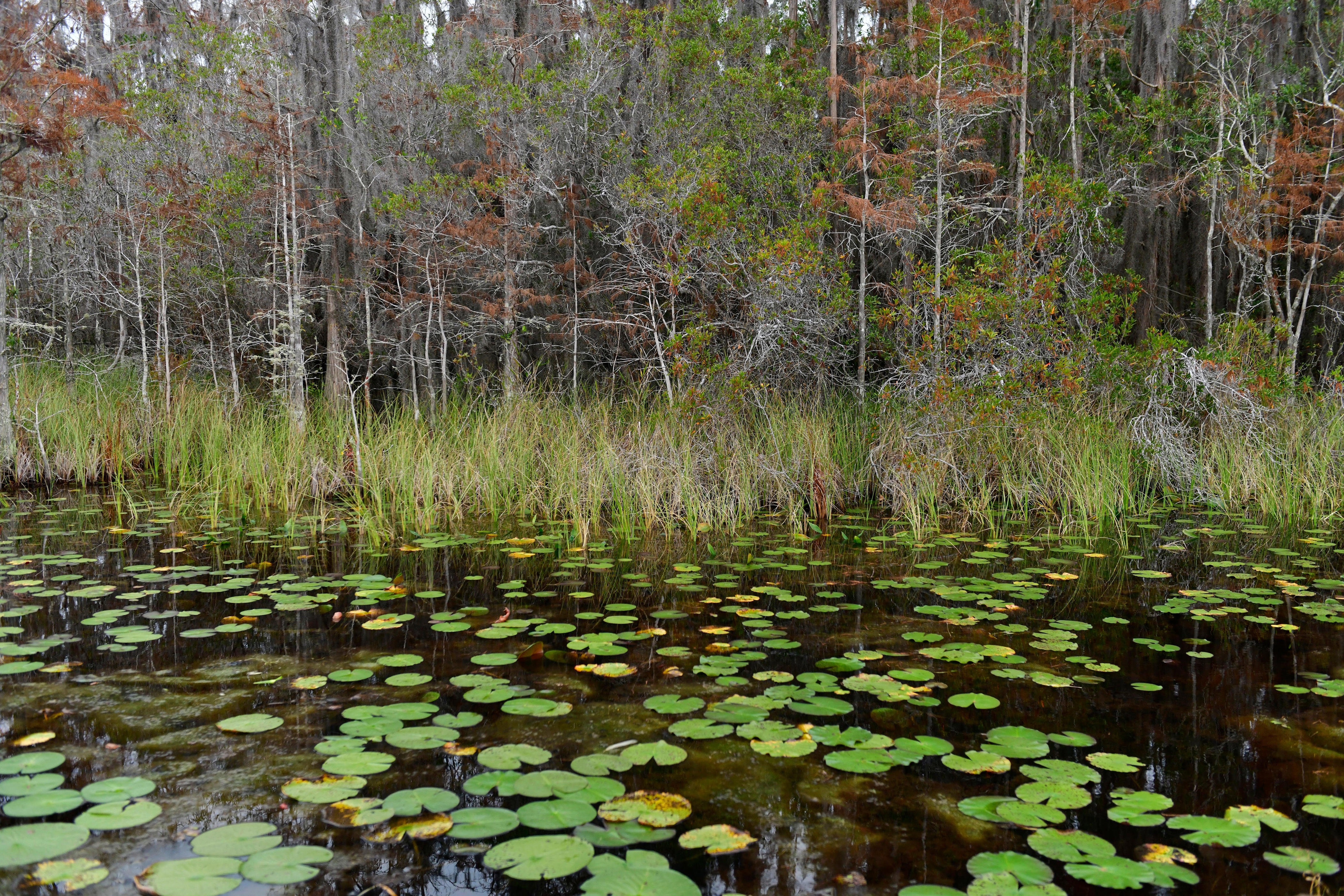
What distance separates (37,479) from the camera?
26.6 feet

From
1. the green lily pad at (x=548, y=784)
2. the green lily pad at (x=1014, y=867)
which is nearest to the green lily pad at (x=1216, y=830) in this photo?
the green lily pad at (x=1014, y=867)

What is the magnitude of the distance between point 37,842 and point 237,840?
0.44m

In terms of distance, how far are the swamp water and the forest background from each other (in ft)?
6.78

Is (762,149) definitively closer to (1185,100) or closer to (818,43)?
(818,43)

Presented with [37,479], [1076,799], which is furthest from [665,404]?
[1076,799]

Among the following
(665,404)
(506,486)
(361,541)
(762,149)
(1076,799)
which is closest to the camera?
(1076,799)

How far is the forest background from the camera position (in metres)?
7.16

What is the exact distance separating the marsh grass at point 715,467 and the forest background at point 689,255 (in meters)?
0.06

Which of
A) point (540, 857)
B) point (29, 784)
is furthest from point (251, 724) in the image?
point (540, 857)

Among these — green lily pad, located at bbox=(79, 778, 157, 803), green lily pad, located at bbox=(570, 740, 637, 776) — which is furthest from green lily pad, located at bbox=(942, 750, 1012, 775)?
green lily pad, located at bbox=(79, 778, 157, 803)

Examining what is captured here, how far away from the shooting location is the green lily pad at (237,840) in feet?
6.40

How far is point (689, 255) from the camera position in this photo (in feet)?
28.3

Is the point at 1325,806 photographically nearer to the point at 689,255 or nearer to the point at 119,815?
the point at 119,815

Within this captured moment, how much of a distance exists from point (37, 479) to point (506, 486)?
4733 millimetres
